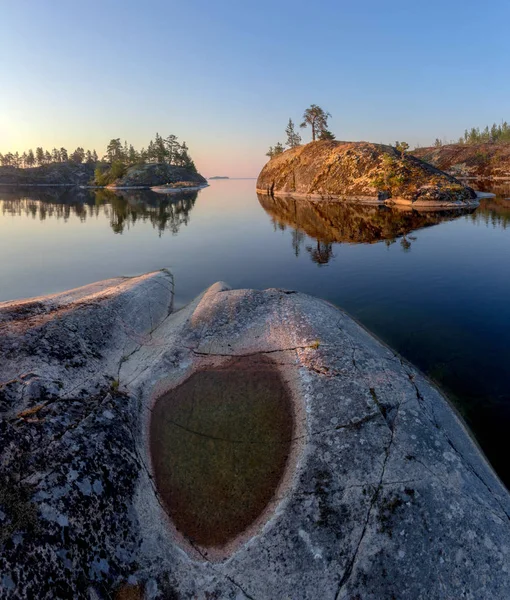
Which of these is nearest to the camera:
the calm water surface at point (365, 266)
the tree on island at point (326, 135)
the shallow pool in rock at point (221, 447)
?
the shallow pool in rock at point (221, 447)

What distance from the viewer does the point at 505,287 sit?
103 ft

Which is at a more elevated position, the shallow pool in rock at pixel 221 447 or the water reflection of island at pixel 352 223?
the water reflection of island at pixel 352 223

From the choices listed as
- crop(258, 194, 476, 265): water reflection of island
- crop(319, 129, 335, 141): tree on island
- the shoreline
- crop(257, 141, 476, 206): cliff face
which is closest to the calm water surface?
crop(258, 194, 476, 265): water reflection of island

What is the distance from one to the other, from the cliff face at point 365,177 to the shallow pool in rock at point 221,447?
8880 centimetres

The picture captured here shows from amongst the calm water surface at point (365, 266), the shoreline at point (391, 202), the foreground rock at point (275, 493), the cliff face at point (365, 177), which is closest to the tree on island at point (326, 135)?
the cliff face at point (365, 177)

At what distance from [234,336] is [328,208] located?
7761cm

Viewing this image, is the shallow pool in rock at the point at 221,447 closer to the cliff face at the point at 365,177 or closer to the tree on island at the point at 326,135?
the cliff face at the point at 365,177

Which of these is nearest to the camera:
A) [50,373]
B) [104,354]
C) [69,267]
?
[50,373]

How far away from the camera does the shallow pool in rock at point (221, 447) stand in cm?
1080

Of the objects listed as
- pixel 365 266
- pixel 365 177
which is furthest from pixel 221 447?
pixel 365 177

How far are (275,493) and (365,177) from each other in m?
106

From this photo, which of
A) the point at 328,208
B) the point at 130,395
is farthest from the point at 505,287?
the point at 328,208

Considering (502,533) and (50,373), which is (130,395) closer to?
(50,373)

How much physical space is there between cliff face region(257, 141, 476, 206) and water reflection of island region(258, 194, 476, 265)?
Result: 29.7 feet
